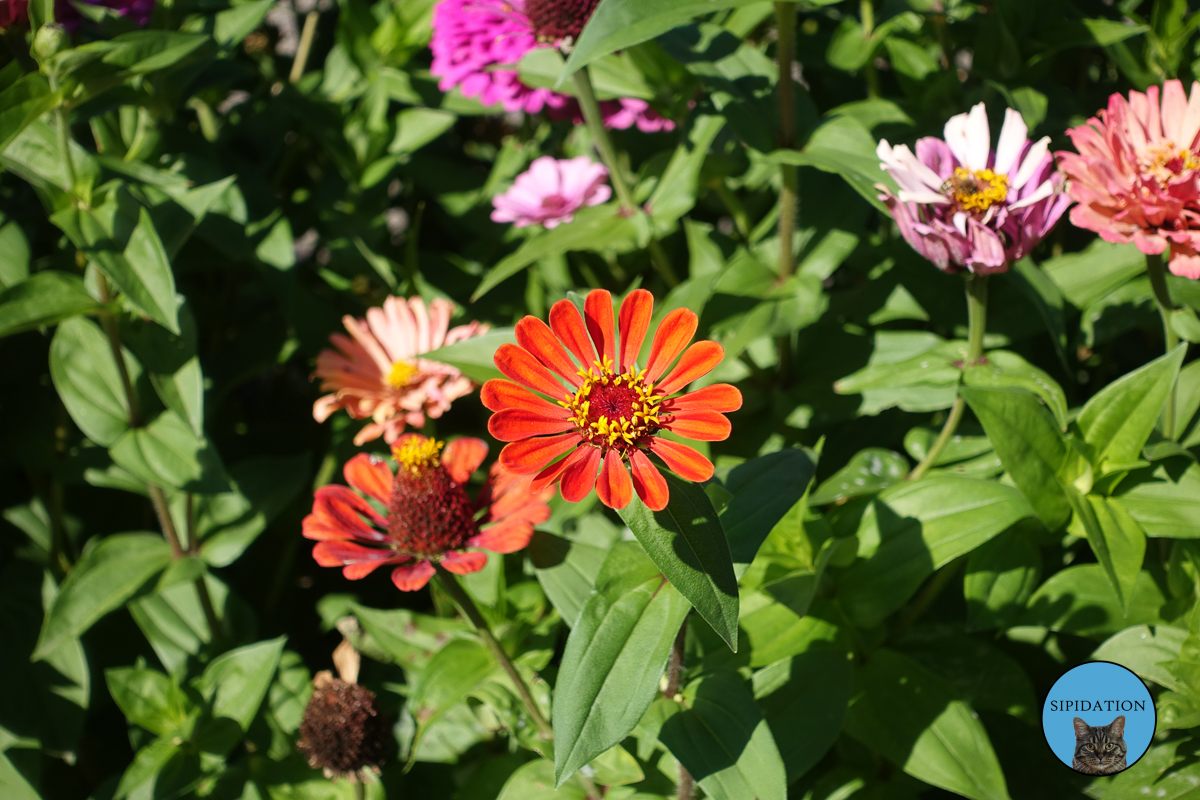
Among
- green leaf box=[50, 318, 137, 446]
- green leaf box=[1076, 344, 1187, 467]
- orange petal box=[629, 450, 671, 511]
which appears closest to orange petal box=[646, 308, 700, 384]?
orange petal box=[629, 450, 671, 511]

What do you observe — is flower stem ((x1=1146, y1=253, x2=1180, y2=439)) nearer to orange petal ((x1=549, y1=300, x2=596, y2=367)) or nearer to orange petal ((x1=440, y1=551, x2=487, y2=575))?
orange petal ((x1=549, y1=300, x2=596, y2=367))

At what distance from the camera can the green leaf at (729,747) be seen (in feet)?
3.18

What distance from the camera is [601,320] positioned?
89cm

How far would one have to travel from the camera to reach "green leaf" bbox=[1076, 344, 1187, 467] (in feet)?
3.97

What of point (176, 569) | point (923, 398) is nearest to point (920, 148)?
point (923, 398)

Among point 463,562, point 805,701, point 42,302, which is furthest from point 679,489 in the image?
point 42,302

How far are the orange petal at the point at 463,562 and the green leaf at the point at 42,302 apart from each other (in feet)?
2.33

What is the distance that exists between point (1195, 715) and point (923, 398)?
1.83ft

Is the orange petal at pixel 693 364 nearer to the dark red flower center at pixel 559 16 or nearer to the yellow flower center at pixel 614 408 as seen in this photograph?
the yellow flower center at pixel 614 408

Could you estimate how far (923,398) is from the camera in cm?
144

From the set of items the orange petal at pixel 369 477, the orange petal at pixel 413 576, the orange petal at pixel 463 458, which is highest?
the orange petal at pixel 463 458

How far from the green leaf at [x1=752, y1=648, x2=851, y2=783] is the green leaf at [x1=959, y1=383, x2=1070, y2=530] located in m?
0.34

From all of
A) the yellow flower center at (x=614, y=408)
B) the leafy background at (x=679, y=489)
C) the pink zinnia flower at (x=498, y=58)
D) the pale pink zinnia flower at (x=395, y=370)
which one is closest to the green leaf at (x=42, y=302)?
the leafy background at (x=679, y=489)

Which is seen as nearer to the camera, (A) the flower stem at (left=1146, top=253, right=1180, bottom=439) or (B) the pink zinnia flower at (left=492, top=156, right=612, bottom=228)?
(A) the flower stem at (left=1146, top=253, right=1180, bottom=439)
